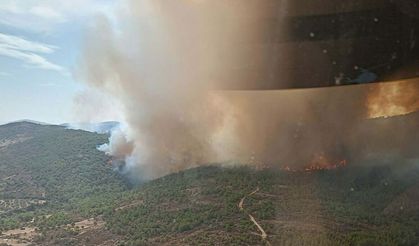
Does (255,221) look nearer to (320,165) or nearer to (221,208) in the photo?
(221,208)

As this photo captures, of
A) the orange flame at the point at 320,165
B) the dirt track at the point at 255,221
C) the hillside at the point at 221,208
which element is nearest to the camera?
→ the dirt track at the point at 255,221

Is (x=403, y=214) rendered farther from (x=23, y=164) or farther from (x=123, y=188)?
(x=23, y=164)

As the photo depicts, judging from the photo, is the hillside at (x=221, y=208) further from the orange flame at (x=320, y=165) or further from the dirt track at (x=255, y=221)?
the orange flame at (x=320, y=165)

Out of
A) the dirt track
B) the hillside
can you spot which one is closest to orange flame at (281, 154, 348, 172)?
the hillside

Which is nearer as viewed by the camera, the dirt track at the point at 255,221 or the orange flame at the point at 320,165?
Answer: the dirt track at the point at 255,221

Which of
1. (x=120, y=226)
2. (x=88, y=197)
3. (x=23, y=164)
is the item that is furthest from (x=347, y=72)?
(x=23, y=164)

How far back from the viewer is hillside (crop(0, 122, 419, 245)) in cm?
4450

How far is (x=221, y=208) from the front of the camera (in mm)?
56031

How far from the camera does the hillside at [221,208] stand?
1752 inches

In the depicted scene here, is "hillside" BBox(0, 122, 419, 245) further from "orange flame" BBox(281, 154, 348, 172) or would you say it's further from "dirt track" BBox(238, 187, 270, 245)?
"orange flame" BBox(281, 154, 348, 172)

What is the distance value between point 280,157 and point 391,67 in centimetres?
8072

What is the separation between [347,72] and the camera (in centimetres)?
338

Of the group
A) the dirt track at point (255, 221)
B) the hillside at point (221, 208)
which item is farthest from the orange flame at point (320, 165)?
the dirt track at point (255, 221)

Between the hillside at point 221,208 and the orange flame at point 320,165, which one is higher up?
the orange flame at point 320,165
